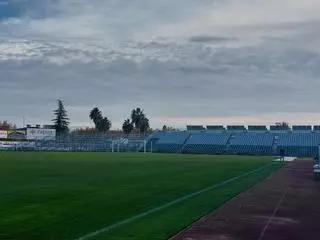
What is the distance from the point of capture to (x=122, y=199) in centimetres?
2027

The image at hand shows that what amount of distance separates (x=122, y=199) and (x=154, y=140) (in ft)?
296

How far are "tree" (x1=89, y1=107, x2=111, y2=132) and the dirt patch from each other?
134 metres

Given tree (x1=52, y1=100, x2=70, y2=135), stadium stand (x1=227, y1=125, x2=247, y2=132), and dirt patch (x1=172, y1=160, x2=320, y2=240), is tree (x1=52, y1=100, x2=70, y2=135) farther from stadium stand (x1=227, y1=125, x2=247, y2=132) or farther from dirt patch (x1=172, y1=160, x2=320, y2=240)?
dirt patch (x1=172, y1=160, x2=320, y2=240)

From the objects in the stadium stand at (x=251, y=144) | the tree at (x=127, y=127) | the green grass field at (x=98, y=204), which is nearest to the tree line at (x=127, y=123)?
the tree at (x=127, y=127)

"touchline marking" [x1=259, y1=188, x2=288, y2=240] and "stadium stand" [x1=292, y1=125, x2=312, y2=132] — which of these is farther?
"stadium stand" [x1=292, y1=125, x2=312, y2=132]

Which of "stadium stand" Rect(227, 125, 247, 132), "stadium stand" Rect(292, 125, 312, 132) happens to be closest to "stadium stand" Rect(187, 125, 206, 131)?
"stadium stand" Rect(227, 125, 247, 132)

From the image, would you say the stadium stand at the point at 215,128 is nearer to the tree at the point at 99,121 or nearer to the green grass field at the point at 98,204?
the tree at the point at 99,121

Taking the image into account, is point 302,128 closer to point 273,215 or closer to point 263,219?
point 273,215

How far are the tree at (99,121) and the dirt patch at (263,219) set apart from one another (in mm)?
134278

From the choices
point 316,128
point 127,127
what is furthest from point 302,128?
point 127,127

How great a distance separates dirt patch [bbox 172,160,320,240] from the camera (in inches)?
528

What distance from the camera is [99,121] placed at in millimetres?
158625

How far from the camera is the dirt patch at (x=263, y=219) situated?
13.4 m

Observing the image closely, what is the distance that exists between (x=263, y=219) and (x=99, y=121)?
14382 cm
